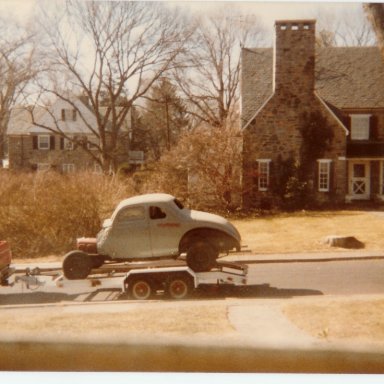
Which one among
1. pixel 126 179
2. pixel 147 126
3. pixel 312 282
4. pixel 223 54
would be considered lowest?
pixel 312 282

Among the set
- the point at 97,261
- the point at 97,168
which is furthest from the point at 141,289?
the point at 97,168

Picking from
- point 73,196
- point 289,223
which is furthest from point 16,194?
point 289,223

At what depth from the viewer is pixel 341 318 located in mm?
5848

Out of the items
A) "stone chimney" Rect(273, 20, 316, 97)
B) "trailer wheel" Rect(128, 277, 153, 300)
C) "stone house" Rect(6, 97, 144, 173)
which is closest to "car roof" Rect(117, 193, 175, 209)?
"stone house" Rect(6, 97, 144, 173)

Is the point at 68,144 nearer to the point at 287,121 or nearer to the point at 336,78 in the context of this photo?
the point at 287,121

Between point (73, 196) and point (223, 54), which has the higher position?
point (223, 54)

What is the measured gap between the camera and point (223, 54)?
7.35m

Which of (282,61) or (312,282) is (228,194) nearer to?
(312,282)

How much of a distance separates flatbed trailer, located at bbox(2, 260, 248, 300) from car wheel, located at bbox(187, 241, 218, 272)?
0.07 meters

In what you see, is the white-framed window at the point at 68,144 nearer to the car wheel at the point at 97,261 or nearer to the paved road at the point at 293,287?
the car wheel at the point at 97,261

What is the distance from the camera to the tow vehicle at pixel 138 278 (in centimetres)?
732

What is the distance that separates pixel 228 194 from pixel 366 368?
386cm

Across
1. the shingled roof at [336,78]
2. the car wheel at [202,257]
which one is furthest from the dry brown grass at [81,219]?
the shingled roof at [336,78]

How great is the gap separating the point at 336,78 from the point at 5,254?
234 inches
